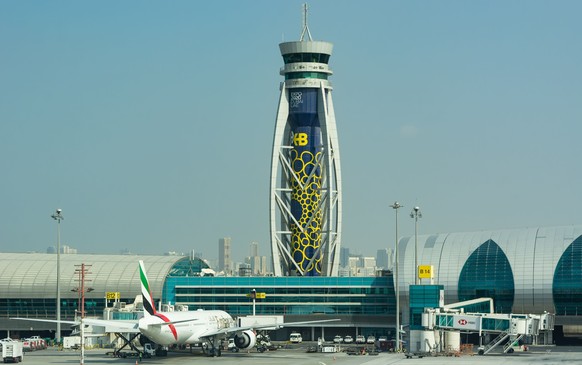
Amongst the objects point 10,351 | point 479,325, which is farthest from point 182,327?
point 479,325

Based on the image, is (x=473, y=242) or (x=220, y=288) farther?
(x=220, y=288)

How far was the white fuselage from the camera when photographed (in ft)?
407

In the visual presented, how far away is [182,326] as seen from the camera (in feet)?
430

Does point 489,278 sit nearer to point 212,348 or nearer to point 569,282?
point 569,282

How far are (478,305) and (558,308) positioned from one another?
18.1 metres

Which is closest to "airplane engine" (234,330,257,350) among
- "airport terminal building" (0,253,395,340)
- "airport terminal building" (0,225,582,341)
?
"airport terminal building" (0,225,582,341)

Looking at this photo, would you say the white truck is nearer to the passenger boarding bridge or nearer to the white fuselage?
the white fuselage

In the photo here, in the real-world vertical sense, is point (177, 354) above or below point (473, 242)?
below

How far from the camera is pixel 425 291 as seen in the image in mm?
150250

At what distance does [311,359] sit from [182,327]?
581 inches

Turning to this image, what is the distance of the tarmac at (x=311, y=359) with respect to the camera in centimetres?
12500

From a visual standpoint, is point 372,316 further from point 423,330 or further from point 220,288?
point 423,330

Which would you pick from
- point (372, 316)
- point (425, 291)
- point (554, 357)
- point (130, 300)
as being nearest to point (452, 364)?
point (554, 357)

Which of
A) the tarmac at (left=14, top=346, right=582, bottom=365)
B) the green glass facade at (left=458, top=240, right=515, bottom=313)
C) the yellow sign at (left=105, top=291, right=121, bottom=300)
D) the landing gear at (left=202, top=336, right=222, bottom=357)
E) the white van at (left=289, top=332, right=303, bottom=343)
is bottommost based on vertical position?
the white van at (left=289, top=332, right=303, bottom=343)
